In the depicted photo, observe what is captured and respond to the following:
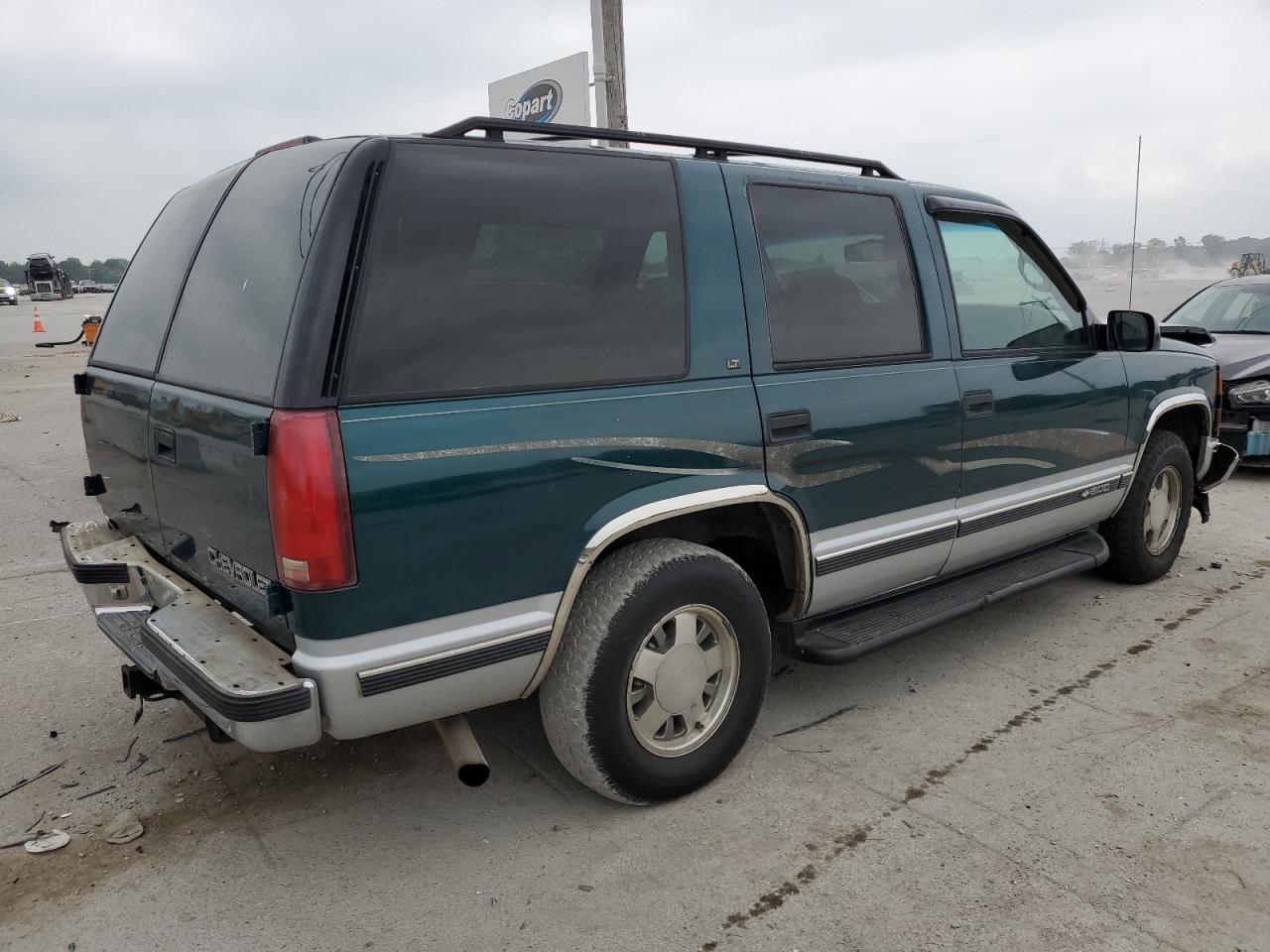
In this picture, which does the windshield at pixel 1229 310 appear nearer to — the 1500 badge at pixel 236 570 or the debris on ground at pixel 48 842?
the 1500 badge at pixel 236 570

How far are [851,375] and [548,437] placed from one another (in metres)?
1.25

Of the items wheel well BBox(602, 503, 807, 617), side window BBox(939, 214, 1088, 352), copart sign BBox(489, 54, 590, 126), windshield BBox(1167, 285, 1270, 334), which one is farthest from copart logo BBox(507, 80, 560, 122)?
wheel well BBox(602, 503, 807, 617)

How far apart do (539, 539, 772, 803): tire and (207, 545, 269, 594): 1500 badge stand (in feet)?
2.70

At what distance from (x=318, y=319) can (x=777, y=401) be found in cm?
143

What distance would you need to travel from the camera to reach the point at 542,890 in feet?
8.53

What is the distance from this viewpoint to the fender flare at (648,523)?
2.62 meters

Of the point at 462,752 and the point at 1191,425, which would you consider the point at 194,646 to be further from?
the point at 1191,425

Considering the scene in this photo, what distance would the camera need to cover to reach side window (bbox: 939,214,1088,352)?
3.80m

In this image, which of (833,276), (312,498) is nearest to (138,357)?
(312,498)

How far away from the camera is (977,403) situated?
3.66 metres

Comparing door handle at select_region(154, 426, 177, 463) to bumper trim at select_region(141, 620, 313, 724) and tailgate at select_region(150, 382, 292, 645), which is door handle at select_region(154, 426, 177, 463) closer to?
tailgate at select_region(150, 382, 292, 645)

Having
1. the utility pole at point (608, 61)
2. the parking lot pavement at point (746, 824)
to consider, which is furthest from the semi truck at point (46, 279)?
the parking lot pavement at point (746, 824)

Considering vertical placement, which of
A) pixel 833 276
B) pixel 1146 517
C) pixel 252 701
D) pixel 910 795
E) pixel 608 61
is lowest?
pixel 910 795

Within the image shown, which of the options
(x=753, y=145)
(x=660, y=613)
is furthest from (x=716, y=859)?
(x=753, y=145)
